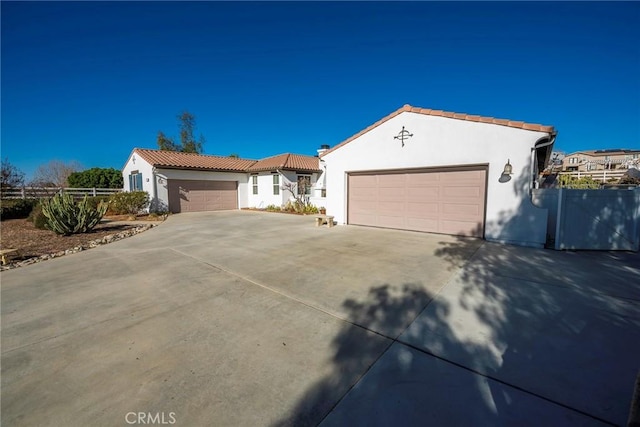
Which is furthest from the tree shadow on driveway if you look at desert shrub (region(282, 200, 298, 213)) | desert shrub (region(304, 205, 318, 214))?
desert shrub (region(282, 200, 298, 213))

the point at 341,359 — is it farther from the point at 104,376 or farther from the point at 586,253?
the point at 586,253

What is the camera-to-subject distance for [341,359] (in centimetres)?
248

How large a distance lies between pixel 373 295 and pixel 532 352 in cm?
188

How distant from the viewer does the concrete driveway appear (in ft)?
6.38

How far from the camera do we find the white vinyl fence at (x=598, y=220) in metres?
6.28

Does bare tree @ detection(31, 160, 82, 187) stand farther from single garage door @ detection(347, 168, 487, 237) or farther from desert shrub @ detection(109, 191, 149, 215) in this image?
single garage door @ detection(347, 168, 487, 237)

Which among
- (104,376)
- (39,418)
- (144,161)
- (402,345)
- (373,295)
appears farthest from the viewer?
(144,161)

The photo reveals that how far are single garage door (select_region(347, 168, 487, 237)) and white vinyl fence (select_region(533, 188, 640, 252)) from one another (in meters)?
1.79

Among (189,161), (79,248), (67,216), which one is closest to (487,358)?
(79,248)

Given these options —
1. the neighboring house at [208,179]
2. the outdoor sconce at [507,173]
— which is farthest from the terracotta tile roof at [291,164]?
the outdoor sconce at [507,173]

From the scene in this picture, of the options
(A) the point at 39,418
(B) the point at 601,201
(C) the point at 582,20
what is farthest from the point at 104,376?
(C) the point at 582,20

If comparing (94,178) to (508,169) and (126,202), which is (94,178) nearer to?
(126,202)

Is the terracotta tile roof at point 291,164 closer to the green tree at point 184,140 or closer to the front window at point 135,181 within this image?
the front window at point 135,181

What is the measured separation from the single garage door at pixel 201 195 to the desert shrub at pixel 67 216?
7.40 m
